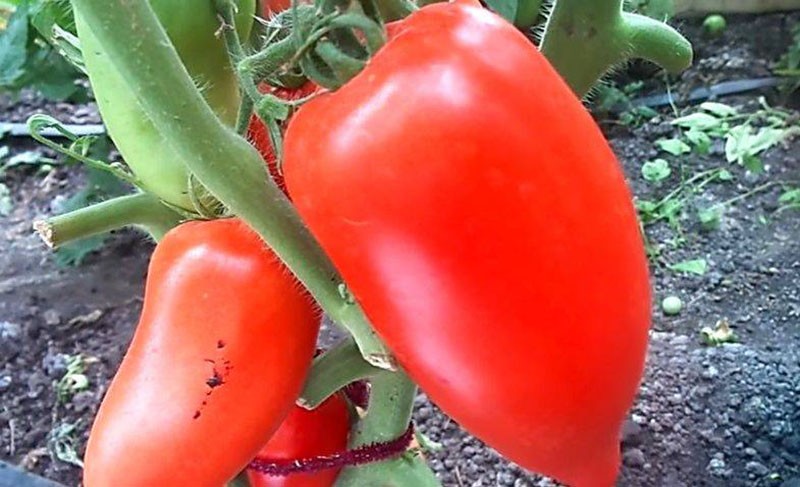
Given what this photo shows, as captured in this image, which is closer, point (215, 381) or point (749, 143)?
point (215, 381)

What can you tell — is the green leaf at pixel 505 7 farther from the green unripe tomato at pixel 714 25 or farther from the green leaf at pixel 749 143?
the green unripe tomato at pixel 714 25

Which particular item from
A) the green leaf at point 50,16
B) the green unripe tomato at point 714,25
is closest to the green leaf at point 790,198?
the green unripe tomato at point 714,25

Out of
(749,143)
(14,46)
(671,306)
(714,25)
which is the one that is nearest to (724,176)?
(749,143)

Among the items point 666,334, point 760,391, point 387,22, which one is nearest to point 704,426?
point 760,391

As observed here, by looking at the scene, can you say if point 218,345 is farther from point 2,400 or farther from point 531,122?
point 2,400

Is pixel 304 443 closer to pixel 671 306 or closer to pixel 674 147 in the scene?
pixel 671 306

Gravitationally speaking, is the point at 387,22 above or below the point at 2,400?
above

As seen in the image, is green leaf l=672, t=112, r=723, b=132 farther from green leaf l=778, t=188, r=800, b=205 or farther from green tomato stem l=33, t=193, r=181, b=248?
green tomato stem l=33, t=193, r=181, b=248
